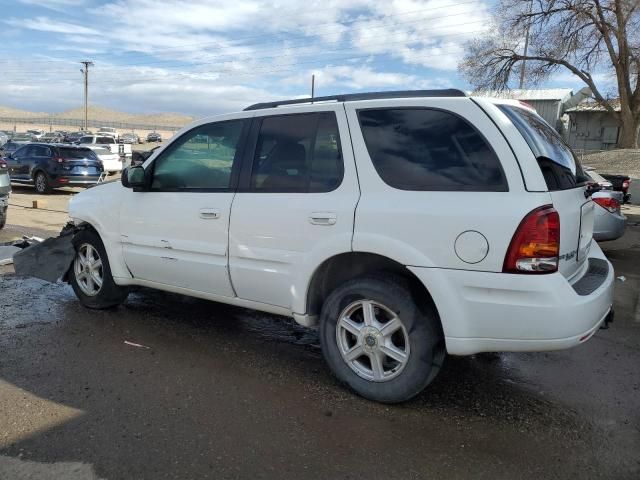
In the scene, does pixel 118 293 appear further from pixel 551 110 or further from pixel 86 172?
pixel 551 110

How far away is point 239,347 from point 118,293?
1474mm

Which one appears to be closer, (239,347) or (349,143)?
(349,143)

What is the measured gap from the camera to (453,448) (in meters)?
2.98

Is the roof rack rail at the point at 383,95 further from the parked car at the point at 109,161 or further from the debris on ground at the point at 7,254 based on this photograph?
the parked car at the point at 109,161

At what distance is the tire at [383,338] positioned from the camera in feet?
10.7

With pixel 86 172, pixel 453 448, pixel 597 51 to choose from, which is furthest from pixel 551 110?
pixel 453 448

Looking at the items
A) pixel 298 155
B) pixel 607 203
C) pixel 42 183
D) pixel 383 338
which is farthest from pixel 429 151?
pixel 42 183

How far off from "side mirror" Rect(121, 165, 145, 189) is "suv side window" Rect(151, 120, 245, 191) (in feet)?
0.31

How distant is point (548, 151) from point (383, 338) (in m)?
1.51

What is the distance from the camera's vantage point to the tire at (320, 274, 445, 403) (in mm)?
3258

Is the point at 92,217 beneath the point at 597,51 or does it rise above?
beneath

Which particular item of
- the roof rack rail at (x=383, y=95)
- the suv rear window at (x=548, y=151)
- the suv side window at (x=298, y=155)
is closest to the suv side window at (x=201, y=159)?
the suv side window at (x=298, y=155)

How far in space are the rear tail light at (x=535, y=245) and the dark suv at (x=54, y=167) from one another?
16511 millimetres

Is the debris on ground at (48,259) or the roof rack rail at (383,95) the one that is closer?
the roof rack rail at (383,95)
